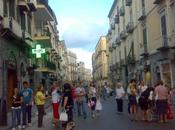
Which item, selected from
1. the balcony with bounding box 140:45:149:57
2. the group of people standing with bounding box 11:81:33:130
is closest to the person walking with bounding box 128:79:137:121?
the group of people standing with bounding box 11:81:33:130

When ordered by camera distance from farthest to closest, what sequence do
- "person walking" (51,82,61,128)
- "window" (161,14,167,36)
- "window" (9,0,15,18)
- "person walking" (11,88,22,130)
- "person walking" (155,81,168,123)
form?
"window" (161,14,167,36) < "window" (9,0,15,18) < "person walking" (155,81,168,123) < "person walking" (51,82,61,128) < "person walking" (11,88,22,130)

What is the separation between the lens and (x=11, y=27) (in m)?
28.7

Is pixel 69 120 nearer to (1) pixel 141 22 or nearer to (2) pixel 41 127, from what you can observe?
(2) pixel 41 127

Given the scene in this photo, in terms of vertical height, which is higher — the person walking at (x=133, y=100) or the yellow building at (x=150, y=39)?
the yellow building at (x=150, y=39)

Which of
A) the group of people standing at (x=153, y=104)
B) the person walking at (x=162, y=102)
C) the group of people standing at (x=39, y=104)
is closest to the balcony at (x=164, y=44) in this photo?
the group of people standing at (x=153, y=104)

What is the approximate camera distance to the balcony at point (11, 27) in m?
27.4

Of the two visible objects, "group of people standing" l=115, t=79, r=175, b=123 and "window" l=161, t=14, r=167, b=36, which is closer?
"group of people standing" l=115, t=79, r=175, b=123

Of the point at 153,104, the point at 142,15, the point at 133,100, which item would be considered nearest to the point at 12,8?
the point at 133,100

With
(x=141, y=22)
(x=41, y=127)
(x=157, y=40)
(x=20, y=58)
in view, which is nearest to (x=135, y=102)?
(x=41, y=127)

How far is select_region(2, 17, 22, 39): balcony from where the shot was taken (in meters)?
27.4

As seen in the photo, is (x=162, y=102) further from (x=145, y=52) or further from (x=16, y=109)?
(x=145, y=52)

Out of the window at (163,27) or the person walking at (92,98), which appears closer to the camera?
the person walking at (92,98)

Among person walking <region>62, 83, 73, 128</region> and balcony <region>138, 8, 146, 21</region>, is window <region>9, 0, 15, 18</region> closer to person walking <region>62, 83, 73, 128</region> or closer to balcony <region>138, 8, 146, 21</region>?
person walking <region>62, 83, 73, 128</region>

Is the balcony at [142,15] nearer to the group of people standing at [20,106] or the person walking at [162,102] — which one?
the person walking at [162,102]
